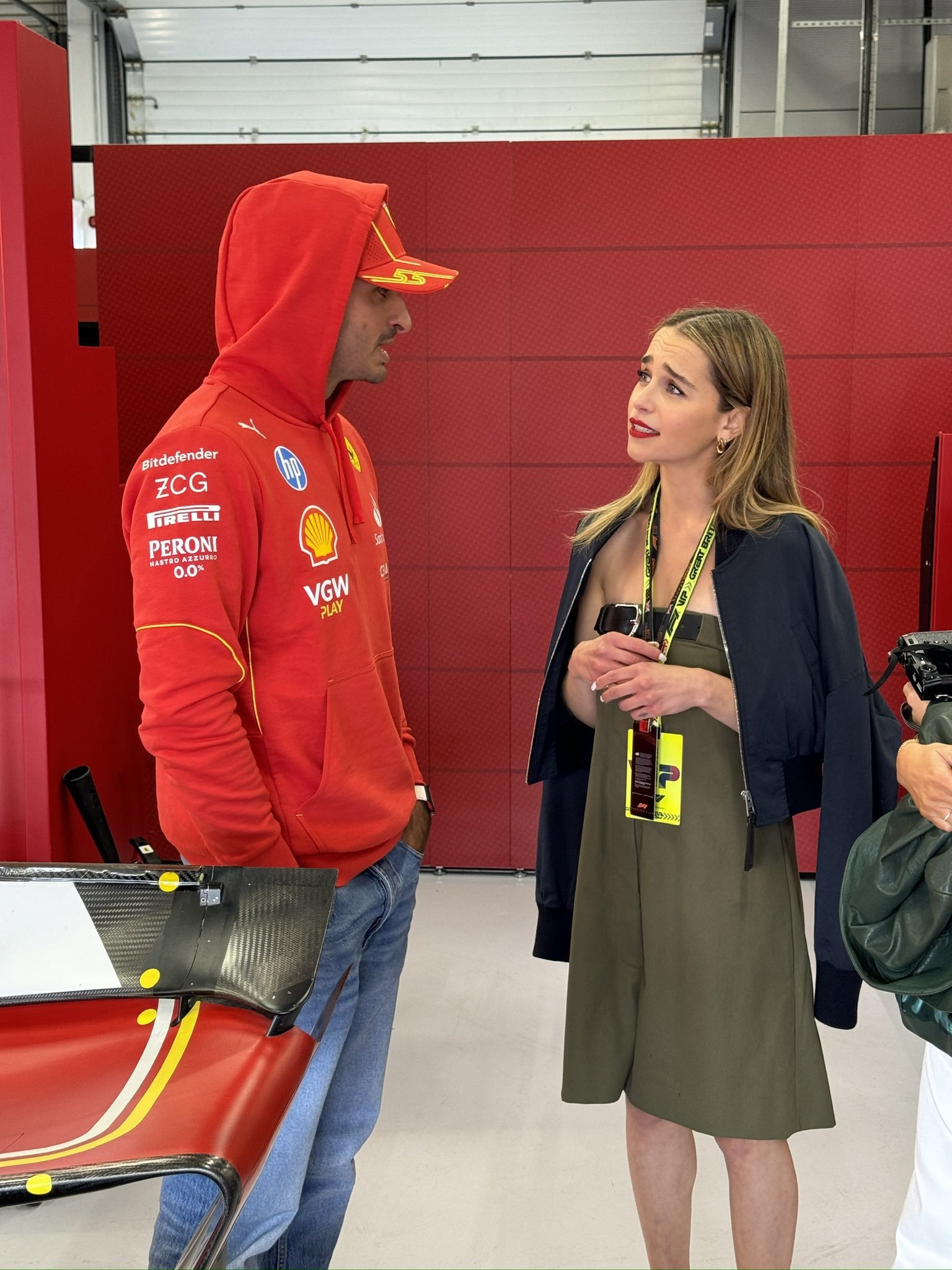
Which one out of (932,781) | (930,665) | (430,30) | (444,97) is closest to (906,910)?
(932,781)

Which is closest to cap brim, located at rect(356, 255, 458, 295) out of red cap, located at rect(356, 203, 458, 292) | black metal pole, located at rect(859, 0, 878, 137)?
red cap, located at rect(356, 203, 458, 292)

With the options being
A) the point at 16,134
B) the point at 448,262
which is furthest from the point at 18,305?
the point at 448,262

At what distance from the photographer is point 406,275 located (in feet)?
5.65

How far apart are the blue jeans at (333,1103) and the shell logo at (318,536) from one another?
0.48 m

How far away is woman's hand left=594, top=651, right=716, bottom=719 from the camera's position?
1.76 metres

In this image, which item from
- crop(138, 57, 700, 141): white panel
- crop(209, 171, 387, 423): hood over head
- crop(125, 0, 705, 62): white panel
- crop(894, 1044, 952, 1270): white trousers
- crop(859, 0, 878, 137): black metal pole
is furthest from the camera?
crop(138, 57, 700, 141): white panel

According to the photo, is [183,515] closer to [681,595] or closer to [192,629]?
[192,629]

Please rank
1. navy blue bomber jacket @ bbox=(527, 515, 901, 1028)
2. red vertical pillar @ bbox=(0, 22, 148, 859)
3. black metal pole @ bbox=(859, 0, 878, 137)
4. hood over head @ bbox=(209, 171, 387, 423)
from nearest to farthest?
hood over head @ bbox=(209, 171, 387, 423)
navy blue bomber jacket @ bbox=(527, 515, 901, 1028)
red vertical pillar @ bbox=(0, 22, 148, 859)
black metal pole @ bbox=(859, 0, 878, 137)

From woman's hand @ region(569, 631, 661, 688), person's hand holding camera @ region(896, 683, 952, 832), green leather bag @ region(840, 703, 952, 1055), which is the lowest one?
green leather bag @ region(840, 703, 952, 1055)

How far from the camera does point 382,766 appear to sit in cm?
170

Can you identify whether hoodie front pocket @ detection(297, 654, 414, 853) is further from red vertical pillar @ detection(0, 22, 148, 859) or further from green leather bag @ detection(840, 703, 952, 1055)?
red vertical pillar @ detection(0, 22, 148, 859)

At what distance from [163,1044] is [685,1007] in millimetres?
962

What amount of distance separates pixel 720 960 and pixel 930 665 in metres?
0.61

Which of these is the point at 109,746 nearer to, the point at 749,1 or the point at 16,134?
the point at 16,134
